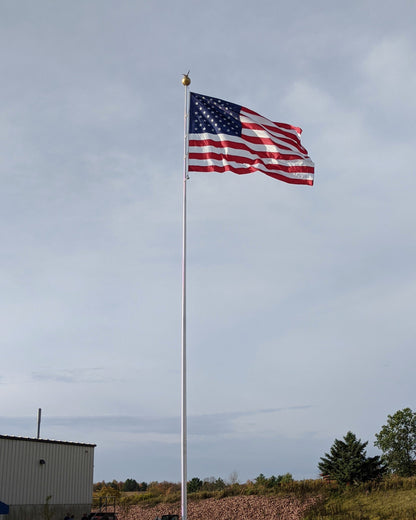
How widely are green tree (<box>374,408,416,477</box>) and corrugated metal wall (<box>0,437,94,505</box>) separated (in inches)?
1298

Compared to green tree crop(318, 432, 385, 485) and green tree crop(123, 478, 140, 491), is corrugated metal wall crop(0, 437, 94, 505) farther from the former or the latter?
green tree crop(123, 478, 140, 491)

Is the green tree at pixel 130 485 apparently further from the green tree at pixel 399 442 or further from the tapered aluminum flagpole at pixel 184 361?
the tapered aluminum flagpole at pixel 184 361

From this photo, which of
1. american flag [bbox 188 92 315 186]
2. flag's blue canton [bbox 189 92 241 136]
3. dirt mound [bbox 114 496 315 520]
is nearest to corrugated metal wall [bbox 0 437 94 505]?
dirt mound [bbox 114 496 315 520]

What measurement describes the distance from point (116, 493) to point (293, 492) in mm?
17821

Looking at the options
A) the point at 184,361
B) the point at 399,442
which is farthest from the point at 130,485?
the point at 184,361

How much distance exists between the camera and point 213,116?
66.7 feet

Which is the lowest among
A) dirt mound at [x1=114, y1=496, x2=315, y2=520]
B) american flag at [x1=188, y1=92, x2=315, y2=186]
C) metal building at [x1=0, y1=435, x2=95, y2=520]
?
dirt mound at [x1=114, y1=496, x2=315, y2=520]

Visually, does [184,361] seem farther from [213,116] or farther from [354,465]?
[354,465]

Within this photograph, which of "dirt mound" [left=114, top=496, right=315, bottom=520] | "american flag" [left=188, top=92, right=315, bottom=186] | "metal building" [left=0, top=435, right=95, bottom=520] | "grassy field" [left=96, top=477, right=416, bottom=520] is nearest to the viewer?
"american flag" [left=188, top=92, right=315, bottom=186]

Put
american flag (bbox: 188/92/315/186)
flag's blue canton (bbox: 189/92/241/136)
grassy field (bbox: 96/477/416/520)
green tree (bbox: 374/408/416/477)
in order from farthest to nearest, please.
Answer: green tree (bbox: 374/408/416/477), grassy field (bbox: 96/477/416/520), flag's blue canton (bbox: 189/92/241/136), american flag (bbox: 188/92/315/186)

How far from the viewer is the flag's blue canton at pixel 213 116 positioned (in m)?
20.2

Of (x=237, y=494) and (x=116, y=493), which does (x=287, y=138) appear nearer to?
(x=237, y=494)

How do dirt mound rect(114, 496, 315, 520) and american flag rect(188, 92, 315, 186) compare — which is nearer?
american flag rect(188, 92, 315, 186)

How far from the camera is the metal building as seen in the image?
2877 centimetres
